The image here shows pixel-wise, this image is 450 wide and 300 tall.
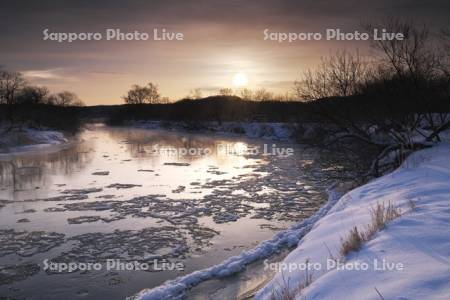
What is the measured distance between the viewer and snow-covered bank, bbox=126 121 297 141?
133 feet

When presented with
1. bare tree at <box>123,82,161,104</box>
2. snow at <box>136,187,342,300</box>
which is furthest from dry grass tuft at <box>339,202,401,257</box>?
bare tree at <box>123,82,161,104</box>

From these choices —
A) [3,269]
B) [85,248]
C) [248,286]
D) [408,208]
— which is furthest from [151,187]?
[408,208]

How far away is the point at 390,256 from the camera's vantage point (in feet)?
14.6

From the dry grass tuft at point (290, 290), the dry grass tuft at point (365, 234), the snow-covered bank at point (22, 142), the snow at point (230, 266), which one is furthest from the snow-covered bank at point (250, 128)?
the dry grass tuft at point (290, 290)

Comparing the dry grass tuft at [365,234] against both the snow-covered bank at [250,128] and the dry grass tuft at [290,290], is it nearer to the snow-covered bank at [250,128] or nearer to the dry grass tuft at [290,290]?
the dry grass tuft at [290,290]

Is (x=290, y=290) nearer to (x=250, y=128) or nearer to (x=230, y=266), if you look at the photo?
(x=230, y=266)

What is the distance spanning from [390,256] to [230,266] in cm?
335

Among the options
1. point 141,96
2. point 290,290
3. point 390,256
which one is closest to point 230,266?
point 290,290

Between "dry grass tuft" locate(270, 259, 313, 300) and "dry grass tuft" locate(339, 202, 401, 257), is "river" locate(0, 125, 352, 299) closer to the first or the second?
"dry grass tuft" locate(270, 259, 313, 300)

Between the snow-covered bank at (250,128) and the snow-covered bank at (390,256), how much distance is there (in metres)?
30.2

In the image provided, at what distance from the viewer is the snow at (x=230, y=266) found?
607 centimetres

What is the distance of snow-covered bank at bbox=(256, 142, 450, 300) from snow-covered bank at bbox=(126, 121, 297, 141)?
30157 millimetres

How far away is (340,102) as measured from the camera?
56.0 feet

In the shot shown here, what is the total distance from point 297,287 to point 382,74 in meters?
15.2
